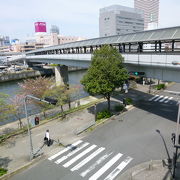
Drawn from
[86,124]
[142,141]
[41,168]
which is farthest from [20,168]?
[142,141]

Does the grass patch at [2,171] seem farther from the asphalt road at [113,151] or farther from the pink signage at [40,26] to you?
the pink signage at [40,26]

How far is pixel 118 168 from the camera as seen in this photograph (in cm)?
1333

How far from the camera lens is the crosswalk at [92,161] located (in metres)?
12.9

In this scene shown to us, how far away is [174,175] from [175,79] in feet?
32.3

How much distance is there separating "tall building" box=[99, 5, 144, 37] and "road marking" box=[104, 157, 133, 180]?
156205 mm

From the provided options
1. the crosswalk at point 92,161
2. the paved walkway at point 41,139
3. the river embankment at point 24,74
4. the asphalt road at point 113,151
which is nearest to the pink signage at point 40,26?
the river embankment at point 24,74

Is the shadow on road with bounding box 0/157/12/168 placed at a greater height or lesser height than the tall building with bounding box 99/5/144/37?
lesser

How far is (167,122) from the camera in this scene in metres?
21.0

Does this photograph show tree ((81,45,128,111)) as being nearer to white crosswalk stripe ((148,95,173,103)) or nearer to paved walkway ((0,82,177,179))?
paved walkway ((0,82,177,179))

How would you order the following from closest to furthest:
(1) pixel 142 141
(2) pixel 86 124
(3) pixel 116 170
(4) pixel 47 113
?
(3) pixel 116 170 → (1) pixel 142 141 → (2) pixel 86 124 → (4) pixel 47 113

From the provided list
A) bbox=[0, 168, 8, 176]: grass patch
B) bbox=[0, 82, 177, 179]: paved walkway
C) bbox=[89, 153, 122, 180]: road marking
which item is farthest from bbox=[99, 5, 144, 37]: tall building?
bbox=[0, 168, 8, 176]: grass patch

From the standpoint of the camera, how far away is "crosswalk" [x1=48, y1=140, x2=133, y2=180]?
12928mm

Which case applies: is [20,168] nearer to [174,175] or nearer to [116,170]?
[116,170]

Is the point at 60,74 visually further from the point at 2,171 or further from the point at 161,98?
the point at 2,171
